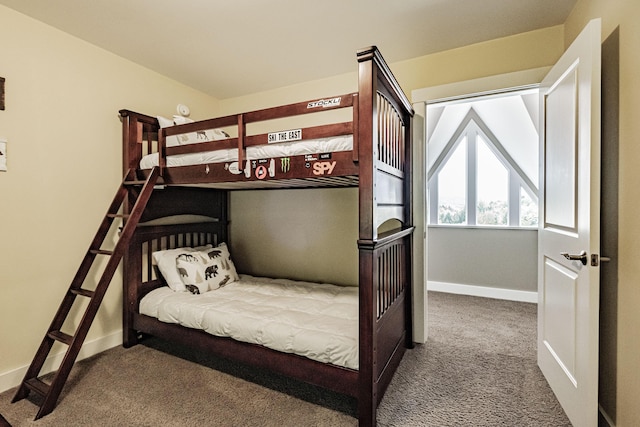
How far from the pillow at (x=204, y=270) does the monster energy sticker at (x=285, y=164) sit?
1324 mm

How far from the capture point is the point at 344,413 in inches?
68.7

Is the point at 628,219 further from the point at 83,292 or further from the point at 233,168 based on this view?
the point at 83,292

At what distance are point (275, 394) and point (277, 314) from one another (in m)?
0.47

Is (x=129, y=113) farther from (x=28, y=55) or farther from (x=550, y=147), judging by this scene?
(x=550, y=147)

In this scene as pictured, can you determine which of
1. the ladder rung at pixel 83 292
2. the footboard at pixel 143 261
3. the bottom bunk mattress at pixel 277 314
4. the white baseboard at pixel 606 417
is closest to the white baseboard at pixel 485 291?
the bottom bunk mattress at pixel 277 314

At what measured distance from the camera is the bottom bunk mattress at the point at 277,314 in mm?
1706

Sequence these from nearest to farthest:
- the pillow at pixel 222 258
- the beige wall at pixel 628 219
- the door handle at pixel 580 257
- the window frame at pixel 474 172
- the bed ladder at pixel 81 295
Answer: the beige wall at pixel 628 219 < the door handle at pixel 580 257 < the bed ladder at pixel 81 295 < the pillow at pixel 222 258 < the window frame at pixel 474 172

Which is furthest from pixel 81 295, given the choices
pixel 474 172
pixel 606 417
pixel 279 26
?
pixel 474 172

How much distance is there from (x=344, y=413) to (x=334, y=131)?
5.18 feet

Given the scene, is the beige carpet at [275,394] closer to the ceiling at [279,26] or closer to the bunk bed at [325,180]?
the bunk bed at [325,180]

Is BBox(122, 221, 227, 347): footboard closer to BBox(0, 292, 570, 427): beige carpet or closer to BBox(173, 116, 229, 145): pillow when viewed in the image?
BBox(0, 292, 570, 427): beige carpet

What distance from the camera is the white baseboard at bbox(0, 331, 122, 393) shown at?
1.97 m

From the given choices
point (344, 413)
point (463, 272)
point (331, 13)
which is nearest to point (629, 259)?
point (344, 413)

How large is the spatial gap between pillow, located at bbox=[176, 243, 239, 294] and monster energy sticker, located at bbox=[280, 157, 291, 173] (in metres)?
1.32
